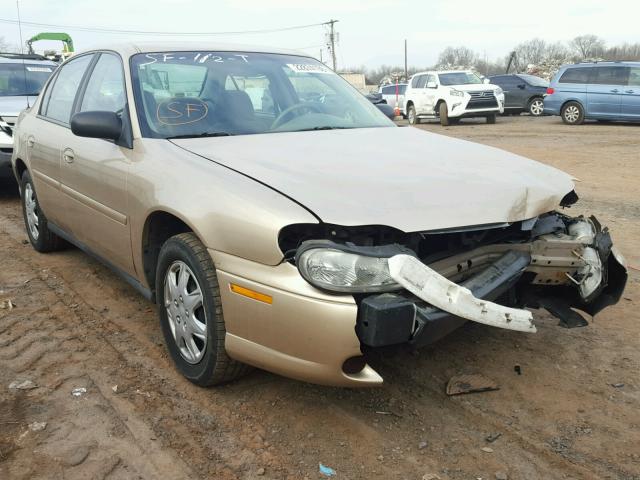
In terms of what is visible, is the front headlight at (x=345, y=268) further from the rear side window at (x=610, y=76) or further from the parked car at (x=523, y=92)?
the parked car at (x=523, y=92)

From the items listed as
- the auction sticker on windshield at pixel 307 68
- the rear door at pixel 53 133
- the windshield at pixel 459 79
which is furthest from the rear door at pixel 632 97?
the rear door at pixel 53 133

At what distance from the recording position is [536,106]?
21562mm

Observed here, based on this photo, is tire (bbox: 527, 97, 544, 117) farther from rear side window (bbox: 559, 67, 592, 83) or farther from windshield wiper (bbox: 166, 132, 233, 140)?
windshield wiper (bbox: 166, 132, 233, 140)

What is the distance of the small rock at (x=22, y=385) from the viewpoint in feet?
10.0

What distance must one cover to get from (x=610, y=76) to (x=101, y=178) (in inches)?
627

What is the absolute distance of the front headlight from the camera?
234cm

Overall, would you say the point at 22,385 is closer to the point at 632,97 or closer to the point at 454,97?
the point at 632,97

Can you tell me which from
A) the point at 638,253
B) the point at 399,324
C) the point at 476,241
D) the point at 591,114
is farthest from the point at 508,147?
the point at 399,324

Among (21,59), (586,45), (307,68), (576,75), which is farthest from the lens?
(586,45)

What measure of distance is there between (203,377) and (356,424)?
30.0 inches

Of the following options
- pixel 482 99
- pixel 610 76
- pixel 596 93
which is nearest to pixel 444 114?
pixel 482 99

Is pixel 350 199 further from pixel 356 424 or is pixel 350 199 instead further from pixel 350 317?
pixel 356 424

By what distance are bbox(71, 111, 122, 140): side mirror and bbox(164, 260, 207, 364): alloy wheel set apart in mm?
855

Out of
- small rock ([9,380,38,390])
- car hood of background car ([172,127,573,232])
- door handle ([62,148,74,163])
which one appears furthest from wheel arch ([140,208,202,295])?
door handle ([62,148,74,163])
